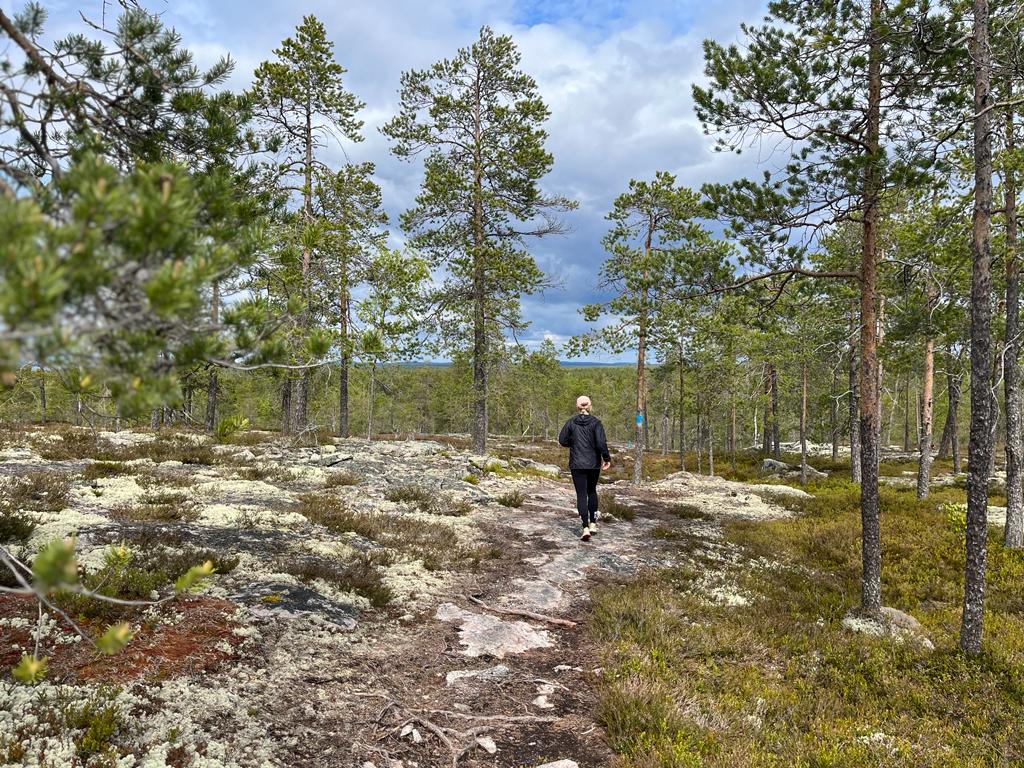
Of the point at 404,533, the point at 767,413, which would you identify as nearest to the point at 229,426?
the point at 404,533

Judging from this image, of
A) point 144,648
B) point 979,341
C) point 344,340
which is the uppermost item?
point 979,341

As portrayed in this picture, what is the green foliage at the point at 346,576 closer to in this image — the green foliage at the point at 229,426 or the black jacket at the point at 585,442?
the green foliage at the point at 229,426

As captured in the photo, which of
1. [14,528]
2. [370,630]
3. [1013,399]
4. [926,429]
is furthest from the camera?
[926,429]

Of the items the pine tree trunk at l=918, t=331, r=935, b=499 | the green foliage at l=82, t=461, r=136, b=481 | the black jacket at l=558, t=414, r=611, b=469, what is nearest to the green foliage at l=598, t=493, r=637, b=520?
the black jacket at l=558, t=414, r=611, b=469

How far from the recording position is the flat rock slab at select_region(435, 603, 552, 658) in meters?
5.89

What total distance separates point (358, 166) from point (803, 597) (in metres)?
21.0

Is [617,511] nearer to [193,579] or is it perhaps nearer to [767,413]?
[193,579]

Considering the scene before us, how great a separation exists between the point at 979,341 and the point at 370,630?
826cm

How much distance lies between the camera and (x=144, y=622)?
470 cm

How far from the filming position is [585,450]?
10.5 meters

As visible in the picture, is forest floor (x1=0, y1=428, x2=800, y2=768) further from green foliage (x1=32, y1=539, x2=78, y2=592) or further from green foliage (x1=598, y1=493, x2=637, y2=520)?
green foliage (x1=32, y1=539, x2=78, y2=592)

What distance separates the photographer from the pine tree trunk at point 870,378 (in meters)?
7.40

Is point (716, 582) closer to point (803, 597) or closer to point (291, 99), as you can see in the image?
point (803, 597)

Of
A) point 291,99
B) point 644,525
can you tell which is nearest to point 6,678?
point 644,525
